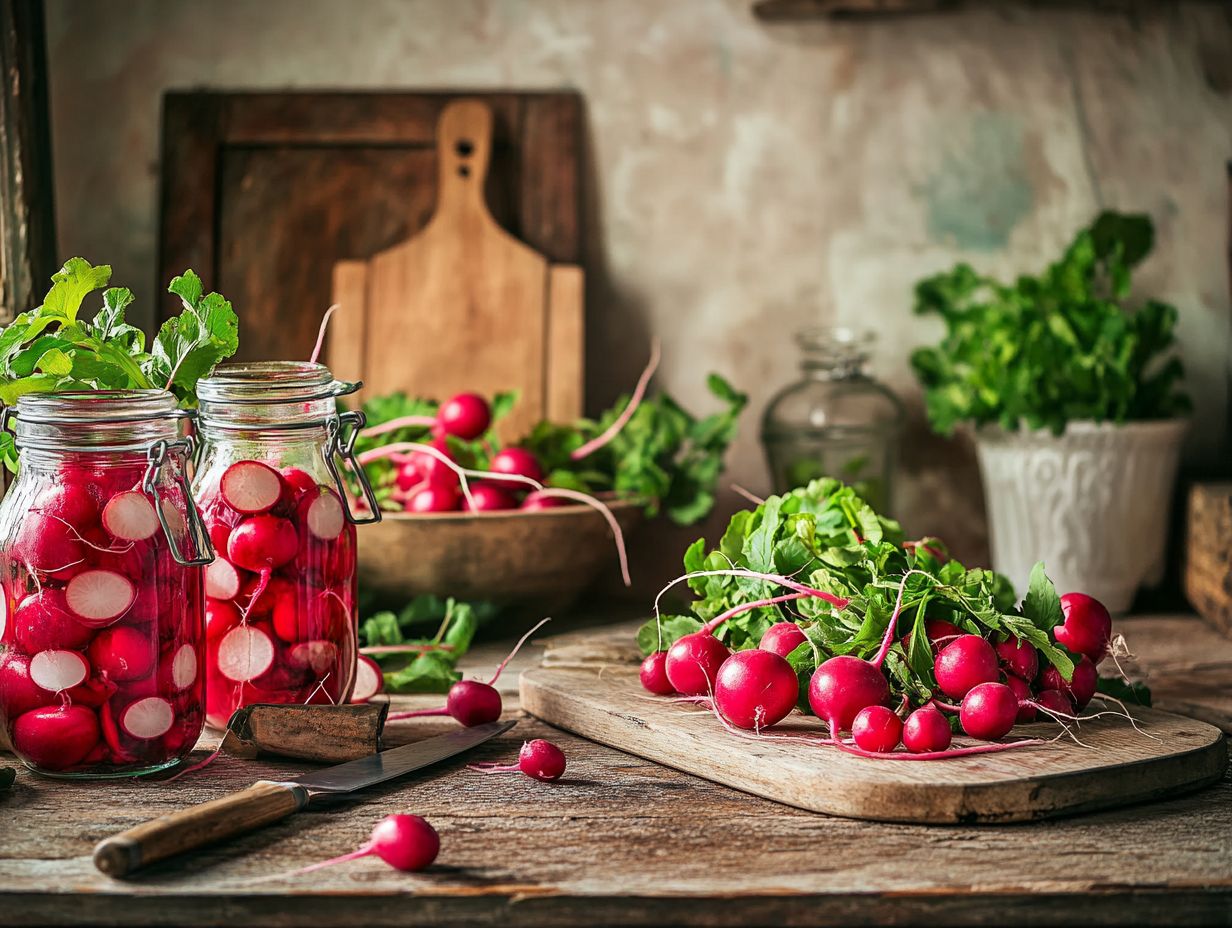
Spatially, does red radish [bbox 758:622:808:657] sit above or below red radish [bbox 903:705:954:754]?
above

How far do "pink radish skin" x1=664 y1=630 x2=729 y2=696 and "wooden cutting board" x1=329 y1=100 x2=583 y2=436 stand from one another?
2.60ft

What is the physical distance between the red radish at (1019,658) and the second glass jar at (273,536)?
55cm

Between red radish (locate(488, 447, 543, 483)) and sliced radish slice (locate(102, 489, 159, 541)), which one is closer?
sliced radish slice (locate(102, 489, 159, 541))

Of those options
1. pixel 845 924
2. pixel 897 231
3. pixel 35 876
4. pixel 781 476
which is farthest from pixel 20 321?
pixel 897 231

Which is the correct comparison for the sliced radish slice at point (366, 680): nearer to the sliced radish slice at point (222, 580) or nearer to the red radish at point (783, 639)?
the sliced radish slice at point (222, 580)

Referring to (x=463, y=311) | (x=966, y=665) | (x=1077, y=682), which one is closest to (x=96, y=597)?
(x=966, y=665)

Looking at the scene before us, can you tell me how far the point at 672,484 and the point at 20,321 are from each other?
941 mm

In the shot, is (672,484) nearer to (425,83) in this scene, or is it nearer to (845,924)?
(425,83)

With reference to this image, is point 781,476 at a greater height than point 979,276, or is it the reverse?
point 979,276

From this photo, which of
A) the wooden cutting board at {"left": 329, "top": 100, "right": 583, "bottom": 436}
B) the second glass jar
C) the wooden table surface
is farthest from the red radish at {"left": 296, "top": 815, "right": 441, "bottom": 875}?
the wooden cutting board at {"left": 329, "top": 100, "right": 583, "bottom": 436}

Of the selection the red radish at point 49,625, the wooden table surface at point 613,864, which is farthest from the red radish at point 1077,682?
the red radish at point 49,625

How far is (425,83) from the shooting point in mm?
1891

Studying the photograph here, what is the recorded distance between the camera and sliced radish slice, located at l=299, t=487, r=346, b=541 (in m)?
1.03

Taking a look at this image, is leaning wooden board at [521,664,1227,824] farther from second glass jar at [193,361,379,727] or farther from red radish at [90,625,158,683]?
red radish at [90,625,158,683]
